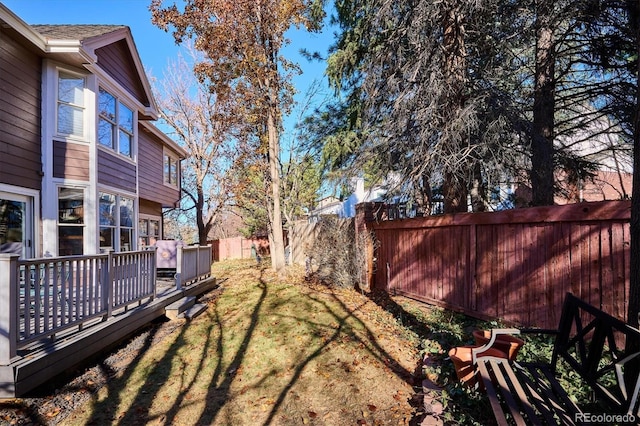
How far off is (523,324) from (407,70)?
17.3 feet

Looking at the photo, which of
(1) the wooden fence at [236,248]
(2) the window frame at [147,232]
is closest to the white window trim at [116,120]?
(2) the window frame at [147,232]

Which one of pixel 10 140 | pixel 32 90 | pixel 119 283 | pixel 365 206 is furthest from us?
pixel 365 206

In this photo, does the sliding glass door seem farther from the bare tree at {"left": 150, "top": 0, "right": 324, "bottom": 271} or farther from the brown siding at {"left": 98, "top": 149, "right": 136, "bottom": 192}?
the bare tree at {"left": 150, "top": 0, "right": 324, "bottom": 271}

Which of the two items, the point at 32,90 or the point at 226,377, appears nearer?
the point at 226,377

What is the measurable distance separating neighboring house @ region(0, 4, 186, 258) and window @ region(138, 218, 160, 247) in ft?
8.36

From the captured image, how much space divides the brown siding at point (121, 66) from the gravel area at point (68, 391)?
6608 millimetres

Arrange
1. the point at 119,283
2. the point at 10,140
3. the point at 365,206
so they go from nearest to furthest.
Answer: the point at 119,283, the point at 10,140, the point at 365,206

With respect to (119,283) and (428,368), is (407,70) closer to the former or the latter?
(428,368)

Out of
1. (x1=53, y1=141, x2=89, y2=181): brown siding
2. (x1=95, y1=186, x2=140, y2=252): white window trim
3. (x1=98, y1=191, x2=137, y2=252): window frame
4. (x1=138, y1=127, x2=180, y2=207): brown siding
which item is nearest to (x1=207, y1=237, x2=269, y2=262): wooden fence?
(x1=138, y1=127, x2=180, y2=207): brown siding

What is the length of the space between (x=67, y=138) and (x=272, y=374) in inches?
258


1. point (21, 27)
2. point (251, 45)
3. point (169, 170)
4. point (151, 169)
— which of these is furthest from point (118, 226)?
point (169, 170)

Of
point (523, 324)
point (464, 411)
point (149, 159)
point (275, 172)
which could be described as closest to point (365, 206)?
point (275, 172)

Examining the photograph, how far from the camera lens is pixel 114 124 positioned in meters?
8.85

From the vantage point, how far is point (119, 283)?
5270mm
